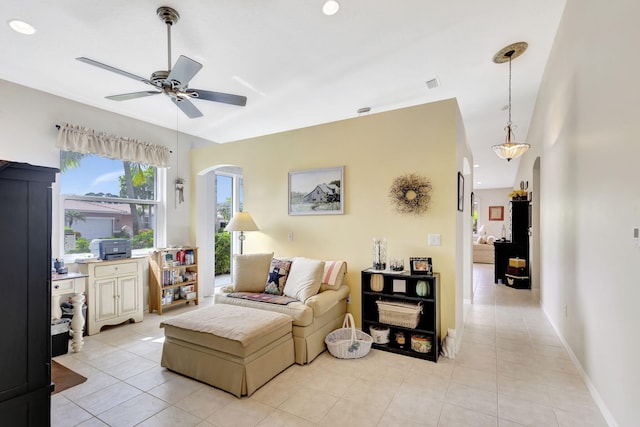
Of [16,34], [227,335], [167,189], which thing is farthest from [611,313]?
[167,189]

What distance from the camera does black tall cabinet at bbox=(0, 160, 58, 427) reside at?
103cm

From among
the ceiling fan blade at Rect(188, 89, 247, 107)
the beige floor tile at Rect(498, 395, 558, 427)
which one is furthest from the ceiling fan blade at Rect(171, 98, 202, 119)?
the beige floor tile at Rect(498, 395, 558, 427)

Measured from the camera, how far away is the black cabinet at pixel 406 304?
293 cm

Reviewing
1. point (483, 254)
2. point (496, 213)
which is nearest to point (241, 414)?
point (483, 254)

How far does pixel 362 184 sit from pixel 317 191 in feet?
2.00

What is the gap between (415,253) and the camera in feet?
10.8

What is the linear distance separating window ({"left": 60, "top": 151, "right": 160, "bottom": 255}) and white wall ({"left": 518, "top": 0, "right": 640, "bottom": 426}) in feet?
17.2

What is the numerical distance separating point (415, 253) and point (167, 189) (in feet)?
12.7

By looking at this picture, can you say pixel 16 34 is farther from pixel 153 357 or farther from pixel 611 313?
pixel 611 313

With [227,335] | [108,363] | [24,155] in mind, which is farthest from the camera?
[24,155]

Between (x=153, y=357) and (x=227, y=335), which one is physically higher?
(x=227, y=335)

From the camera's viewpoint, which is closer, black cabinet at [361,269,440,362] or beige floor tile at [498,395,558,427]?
beige floor tile at [498,395,558,427]

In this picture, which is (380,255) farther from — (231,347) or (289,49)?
(289,49)

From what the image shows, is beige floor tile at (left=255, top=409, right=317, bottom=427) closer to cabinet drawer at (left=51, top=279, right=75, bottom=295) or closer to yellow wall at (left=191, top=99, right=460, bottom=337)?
yellow wall at (left=191, top=99, right=460, bottom=337)
